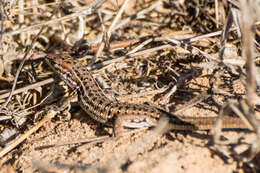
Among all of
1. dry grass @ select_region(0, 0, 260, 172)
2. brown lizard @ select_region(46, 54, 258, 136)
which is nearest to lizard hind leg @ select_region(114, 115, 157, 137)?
brown lizard @ select_region(46, 54, 258, 136)

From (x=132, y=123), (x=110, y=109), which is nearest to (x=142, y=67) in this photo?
(x=110, y=109)

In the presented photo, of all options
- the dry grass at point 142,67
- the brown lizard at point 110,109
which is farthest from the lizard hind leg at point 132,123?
the dry grass at point 142,67

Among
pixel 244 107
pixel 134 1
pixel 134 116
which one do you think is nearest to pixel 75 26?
pixel 134 1

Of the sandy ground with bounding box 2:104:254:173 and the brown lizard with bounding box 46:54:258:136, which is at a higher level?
the brown lizard with bounding box 46:54:258:136

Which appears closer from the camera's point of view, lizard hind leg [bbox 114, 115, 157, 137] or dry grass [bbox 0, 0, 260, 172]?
dry grass [bbox 0, 0, 260, 172]

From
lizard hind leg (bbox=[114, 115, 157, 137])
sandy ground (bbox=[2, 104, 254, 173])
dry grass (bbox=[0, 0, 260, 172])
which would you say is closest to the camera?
sandy ground (bbox=[2, 104, 254, 173])

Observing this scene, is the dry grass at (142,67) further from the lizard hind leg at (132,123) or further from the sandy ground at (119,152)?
the lizard hind leg at (132,123)

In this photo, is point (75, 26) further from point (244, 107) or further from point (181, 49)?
point (244, 107)

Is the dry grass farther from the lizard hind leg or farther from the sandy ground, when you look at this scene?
the lizard hind leg
